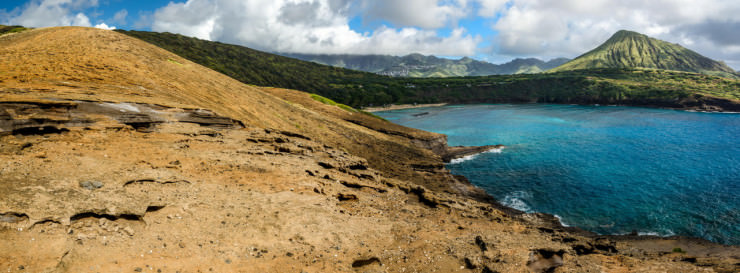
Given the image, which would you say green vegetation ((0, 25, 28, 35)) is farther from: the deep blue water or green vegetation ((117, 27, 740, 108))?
the deep blue water

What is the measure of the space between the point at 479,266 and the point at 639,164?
152 feet

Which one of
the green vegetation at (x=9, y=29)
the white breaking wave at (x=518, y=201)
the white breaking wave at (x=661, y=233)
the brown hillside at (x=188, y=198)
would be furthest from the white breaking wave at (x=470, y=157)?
the green vegetation at (x=9, y=29)

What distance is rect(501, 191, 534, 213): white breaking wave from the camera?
31638mm

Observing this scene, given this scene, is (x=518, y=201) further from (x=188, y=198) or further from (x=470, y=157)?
(x=188, y=198)

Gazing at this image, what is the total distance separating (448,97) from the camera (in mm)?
172375

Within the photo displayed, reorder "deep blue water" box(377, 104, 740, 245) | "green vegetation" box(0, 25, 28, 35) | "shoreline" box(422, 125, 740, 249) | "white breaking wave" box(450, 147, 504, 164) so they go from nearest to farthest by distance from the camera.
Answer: "shoreline" box(422, 125, 740, 249) → "deep blue water" box(377, 104, 740, 245) → "white breaking wave" box(450, 147, 504, 164) → "green vegetation" box(0, 25, 28, 35)

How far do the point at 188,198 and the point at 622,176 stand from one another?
47153mm

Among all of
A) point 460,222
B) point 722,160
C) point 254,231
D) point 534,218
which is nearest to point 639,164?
point 722,160

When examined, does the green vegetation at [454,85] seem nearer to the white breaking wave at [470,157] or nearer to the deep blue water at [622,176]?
the deep blue water at [622,176]

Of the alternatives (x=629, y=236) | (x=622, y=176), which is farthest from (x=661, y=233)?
(x=622, y=176)

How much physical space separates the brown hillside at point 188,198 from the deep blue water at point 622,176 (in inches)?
257

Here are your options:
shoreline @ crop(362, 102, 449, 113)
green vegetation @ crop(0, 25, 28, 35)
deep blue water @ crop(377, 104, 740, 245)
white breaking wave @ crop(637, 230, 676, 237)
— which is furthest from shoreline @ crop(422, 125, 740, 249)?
shoreline @ crop(362, 102, 449, 113)

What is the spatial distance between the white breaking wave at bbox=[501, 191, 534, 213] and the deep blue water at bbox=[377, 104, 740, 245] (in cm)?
10

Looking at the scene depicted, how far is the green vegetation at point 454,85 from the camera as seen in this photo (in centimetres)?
14038
